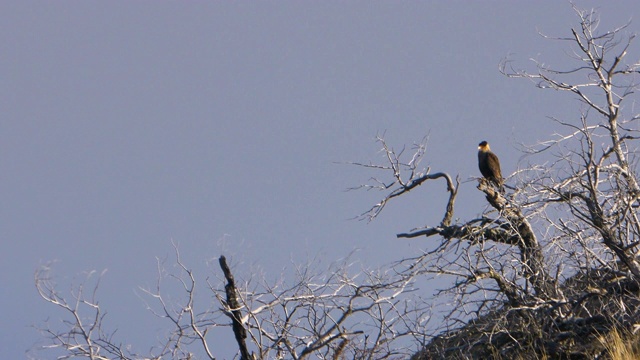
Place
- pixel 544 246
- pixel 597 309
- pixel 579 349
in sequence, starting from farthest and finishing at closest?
pixel 544 246, pixel 597 309, pixel 579 349

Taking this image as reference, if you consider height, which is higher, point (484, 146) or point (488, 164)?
point (484, 146)

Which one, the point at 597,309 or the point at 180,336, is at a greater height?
the point at 180,336

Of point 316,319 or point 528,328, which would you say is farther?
point 316,319

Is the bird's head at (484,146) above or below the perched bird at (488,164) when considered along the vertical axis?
above

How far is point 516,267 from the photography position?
9.85m

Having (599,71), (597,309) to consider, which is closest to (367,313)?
(597,309)

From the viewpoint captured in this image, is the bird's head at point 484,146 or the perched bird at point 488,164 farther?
the bird's head at point 484,146

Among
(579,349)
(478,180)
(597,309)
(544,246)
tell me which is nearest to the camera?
(579,349)

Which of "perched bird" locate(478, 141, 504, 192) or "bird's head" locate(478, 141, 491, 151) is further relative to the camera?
"bird's head" locate(478, 141, 491, 151)

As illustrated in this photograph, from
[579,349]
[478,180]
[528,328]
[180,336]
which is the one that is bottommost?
[579,349]

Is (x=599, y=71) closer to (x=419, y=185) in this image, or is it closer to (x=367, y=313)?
(x=419, y=185)

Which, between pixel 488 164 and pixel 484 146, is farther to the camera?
pixel 484 146

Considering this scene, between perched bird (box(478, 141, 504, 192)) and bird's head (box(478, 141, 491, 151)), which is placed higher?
bird's head (box(478, 141, 491, 151))

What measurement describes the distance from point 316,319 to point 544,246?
8.30 ft
